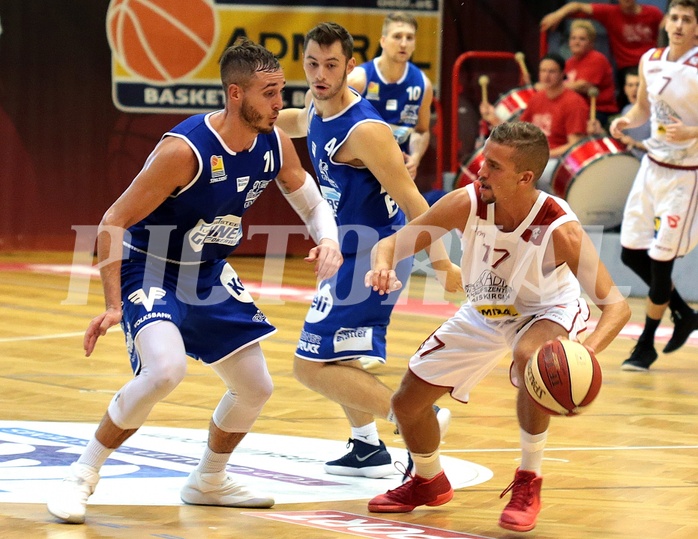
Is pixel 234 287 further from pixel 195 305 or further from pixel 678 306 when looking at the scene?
pixel 678 306

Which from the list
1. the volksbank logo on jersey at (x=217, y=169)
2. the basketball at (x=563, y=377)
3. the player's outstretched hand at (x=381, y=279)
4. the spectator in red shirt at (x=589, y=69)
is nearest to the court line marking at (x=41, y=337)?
the volksbank logo on jersey at (x=217, y=169)

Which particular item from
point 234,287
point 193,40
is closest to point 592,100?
point 193,40

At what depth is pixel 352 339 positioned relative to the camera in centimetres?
525

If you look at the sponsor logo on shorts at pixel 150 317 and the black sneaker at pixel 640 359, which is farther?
the black sneaker at pixel 640 359

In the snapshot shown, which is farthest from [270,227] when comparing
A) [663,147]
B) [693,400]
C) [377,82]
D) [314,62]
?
[314,62]

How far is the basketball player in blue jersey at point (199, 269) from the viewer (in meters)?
4.36

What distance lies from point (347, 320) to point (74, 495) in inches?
56.7

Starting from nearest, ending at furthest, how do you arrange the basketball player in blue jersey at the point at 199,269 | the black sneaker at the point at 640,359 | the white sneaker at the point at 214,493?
the basketball player in blue jersey at the point at 199,269 < the white sneaker at the point at 214,493 < the black sneaker at the point at 640,359

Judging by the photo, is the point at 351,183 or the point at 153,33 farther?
the point at 153,33

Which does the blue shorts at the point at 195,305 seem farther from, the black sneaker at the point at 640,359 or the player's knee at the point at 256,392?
the black sneaker at the point at 640,359

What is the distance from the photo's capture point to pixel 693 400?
23.4 feet

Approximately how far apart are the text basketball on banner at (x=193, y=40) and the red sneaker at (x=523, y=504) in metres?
8.79

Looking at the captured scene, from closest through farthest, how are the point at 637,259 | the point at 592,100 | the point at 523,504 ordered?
1. the point at 523,504
2. the point at 637,259
3. the point at 592,100

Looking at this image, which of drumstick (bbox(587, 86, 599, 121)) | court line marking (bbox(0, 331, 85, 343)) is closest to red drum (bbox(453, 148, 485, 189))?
drumstick (bbox(587, 86, 599, 121))
